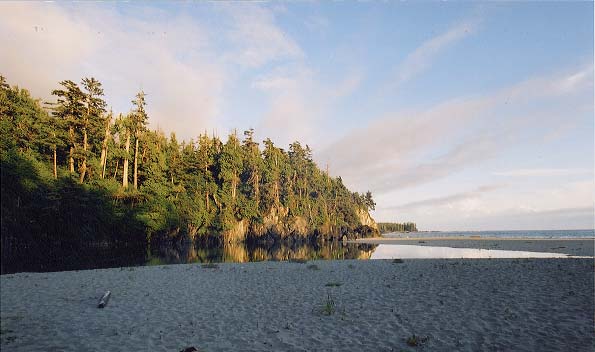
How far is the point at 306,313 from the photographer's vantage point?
11.4m

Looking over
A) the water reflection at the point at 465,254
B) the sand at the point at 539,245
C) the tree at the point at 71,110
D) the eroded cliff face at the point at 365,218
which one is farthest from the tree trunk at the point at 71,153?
the eroded cliff face at the point at 365,218

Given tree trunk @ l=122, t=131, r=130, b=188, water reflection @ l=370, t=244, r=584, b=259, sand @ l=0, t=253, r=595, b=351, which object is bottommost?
water reflection @ l=370, t=244, r=584, b=259

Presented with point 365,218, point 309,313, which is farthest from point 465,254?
point 365,218

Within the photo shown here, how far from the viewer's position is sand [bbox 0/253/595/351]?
8.40 meters

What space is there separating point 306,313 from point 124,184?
45996mm

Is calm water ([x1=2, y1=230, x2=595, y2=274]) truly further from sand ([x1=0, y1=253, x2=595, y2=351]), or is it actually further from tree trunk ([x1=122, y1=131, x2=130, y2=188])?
tree trunk ([x1=122, y1=131, x2=130, y2=188])

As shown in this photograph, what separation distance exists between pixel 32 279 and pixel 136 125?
41315 millimetres

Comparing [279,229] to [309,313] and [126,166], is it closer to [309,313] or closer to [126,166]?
[126,166]

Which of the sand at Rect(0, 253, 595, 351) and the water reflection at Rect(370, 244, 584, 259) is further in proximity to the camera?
the water reflection at Rect(370, 244, 584, 259)

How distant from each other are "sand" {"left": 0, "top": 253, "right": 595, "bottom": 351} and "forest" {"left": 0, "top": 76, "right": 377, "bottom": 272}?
13.0 meters

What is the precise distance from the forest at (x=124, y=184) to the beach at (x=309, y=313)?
12.9 m

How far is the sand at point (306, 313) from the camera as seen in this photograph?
331 inches

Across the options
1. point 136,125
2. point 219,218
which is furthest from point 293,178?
point 136,125

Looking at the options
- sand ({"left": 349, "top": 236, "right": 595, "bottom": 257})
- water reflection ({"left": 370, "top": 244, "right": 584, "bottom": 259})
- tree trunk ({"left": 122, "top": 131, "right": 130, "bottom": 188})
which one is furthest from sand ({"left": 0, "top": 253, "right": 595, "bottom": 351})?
tree trunk ({"left": 122, "top": 131, "right": 130, "bottom": 188})
